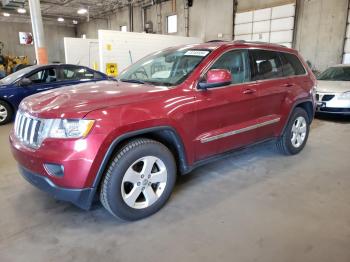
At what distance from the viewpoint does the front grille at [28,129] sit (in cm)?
215

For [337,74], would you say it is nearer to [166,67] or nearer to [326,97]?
[326,97]

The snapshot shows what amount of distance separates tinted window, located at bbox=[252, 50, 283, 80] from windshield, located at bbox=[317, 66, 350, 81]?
4.38 metres

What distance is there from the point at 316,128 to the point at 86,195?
5054 mm

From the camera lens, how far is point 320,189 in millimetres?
2996

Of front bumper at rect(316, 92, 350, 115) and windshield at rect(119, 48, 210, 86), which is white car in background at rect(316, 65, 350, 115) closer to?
front bumper at rect(316, 92, 350, 115)

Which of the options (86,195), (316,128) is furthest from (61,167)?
(316,128)

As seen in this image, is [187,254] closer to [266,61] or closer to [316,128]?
[266,61]

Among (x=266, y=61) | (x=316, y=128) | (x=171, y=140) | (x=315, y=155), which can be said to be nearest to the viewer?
(x=171, y=140)

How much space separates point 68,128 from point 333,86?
6.32 meters

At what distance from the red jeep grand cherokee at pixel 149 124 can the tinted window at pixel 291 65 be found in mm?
201

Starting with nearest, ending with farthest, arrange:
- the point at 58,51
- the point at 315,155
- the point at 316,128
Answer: the point at 315,155 < the point at 316,128 < the point at 58,51

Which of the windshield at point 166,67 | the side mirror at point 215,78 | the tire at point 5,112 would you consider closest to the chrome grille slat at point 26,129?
the windshield at point 166,67

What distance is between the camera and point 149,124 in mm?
2252

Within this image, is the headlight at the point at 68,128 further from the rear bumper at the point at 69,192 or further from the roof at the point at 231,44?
the roof at the point at 231,44
